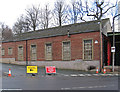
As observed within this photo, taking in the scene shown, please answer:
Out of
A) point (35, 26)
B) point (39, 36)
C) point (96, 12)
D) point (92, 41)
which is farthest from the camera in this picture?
point (35, 26)

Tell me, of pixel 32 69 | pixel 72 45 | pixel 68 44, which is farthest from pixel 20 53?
pixel 32 69

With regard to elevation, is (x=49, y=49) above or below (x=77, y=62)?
above

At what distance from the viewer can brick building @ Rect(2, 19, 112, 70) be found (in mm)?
23250

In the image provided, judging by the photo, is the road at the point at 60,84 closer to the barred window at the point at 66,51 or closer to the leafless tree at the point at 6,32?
the barred window at the point at 66,51

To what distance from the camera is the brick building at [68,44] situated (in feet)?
76.3

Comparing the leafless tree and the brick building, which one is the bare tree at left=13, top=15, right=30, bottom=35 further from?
the brick building

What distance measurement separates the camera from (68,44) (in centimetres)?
2572

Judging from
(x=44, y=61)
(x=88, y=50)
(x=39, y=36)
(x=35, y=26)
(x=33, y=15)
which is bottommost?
(x=44, y=61)

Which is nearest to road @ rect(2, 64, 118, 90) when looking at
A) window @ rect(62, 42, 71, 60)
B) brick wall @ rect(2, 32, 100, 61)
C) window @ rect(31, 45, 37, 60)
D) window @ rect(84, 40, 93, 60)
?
window @ rect(84, 40, 93, 60)

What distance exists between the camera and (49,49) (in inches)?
1109

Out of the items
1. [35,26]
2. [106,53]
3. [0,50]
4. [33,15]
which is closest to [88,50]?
[106,53]

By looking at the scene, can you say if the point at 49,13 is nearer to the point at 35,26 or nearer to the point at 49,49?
the point at 35,26

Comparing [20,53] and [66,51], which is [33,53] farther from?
[66,51]

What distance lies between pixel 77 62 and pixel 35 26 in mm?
40128
